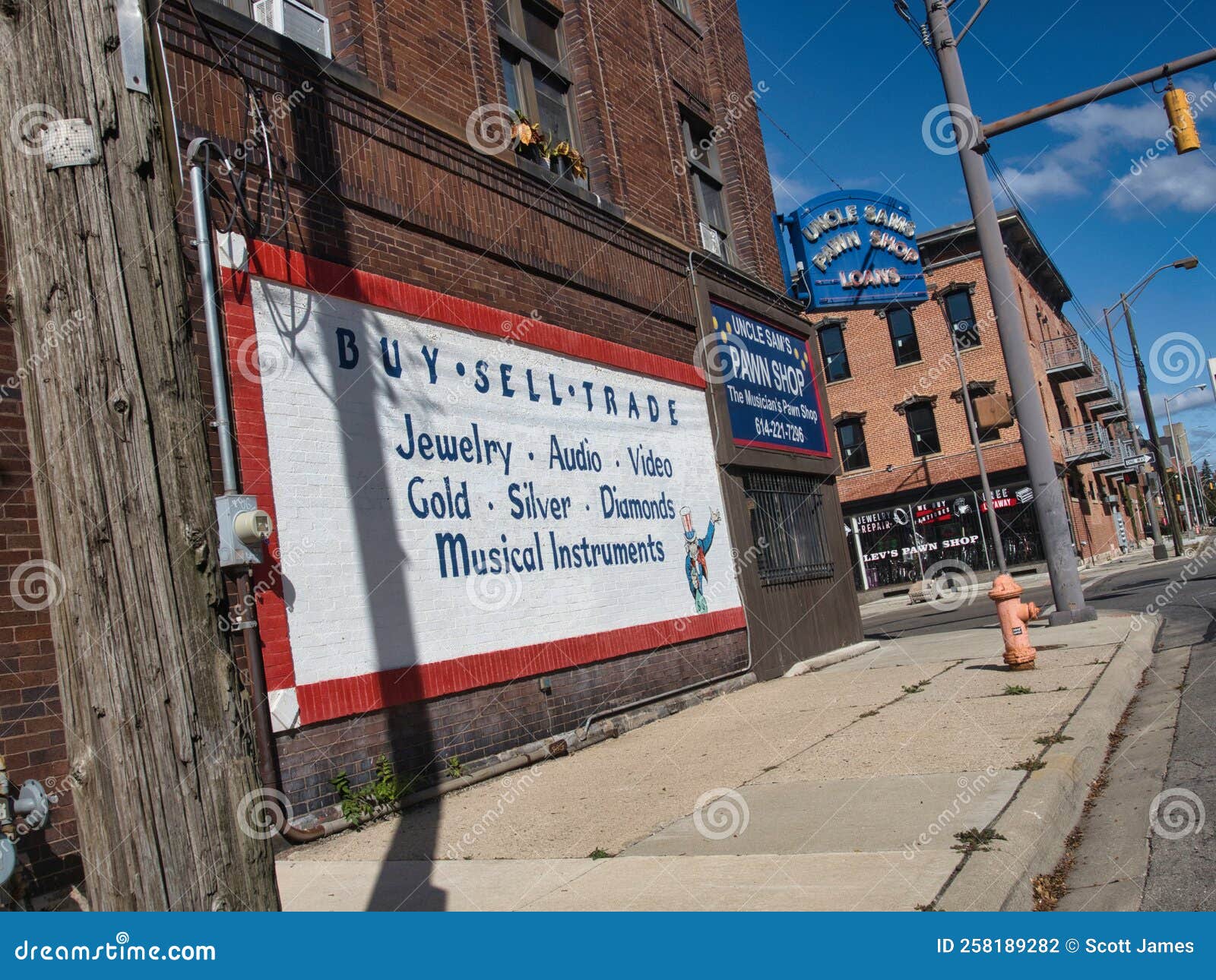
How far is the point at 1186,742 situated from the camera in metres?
6.38

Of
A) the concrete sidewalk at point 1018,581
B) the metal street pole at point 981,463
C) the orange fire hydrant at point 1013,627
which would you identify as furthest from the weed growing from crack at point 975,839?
the metal street pole at point 981,463

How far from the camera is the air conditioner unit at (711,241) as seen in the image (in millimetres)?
14242

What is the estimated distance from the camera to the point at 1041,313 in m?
45.1

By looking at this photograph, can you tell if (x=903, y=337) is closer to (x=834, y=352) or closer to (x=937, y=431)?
(x=834, y=352)

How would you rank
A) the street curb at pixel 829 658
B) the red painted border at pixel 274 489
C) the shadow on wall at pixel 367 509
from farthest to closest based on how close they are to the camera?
the street curb at pixel 829 658 → the shadow on wall at pixel 367 509 → the red painted border at pixel 274 489

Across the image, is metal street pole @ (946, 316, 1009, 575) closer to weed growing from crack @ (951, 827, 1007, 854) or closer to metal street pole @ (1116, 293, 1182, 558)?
metal street pole @ (1116, 293, 1182, 558)

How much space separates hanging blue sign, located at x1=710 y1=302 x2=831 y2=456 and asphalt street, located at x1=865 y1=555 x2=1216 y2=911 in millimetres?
4282

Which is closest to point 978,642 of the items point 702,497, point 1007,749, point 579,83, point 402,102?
point 702,497

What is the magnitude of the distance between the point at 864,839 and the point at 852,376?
35.6 metres

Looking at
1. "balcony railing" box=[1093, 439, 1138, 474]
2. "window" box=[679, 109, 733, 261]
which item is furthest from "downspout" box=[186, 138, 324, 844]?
"balcony railing" box=[1093, 439, 1138, 474]

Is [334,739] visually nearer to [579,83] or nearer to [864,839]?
[864,839]

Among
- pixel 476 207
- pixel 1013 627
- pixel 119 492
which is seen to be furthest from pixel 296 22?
pixel 1013 627

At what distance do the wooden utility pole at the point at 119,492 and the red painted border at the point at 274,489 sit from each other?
12.6 ft

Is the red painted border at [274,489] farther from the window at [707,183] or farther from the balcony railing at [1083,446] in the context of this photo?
the balcony railing at [1083,446]
